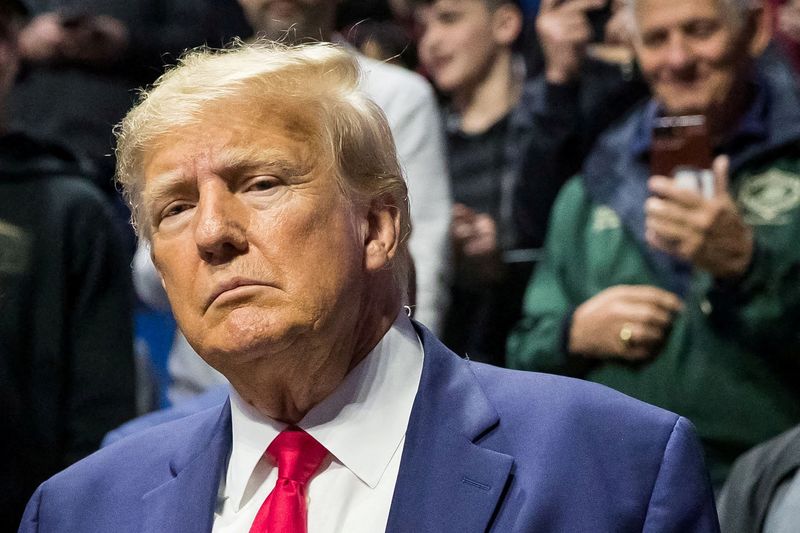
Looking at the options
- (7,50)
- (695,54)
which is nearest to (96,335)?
(7,50)

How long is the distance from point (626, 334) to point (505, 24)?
1.04m

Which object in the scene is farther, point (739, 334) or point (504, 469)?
point (739, 334)

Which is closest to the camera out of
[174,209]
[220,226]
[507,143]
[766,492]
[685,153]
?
[220,226]

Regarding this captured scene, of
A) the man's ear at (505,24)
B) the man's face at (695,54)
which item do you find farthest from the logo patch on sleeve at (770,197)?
the man's ear at (505,24)

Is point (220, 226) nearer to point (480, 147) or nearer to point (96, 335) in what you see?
point (96, 335)

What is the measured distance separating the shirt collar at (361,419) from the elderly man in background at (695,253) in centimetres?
115

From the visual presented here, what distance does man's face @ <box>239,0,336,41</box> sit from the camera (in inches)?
130

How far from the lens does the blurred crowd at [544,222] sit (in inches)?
112

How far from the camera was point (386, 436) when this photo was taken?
5.98 ft

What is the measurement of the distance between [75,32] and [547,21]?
5.08 ft

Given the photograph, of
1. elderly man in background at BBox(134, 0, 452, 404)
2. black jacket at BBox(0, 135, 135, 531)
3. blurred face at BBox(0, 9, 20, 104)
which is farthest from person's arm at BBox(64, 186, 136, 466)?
blurred face at BBox(0, 9, 20, 104)

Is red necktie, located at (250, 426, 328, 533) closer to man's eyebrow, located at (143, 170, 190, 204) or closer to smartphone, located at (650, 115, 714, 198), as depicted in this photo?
man's eyebrow, located at (143, 170, 190, 204)

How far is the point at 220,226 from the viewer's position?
1734mm

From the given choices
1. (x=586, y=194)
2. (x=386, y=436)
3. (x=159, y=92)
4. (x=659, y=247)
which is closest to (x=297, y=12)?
(x=586, y=194)
